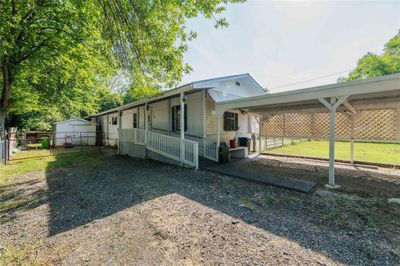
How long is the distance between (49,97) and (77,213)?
15628mm

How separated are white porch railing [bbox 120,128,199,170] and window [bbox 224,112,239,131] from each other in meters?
2.64

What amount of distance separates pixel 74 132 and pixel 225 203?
1787 cm

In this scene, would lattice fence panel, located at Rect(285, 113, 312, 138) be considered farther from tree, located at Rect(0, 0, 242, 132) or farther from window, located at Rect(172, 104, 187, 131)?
tree, located at Rect(0, 0, 242, 132)

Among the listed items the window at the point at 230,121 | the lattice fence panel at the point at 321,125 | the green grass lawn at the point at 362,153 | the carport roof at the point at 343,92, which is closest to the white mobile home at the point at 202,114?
the window at the point at 230,121

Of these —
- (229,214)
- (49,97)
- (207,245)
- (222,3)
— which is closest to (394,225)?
(229,214)

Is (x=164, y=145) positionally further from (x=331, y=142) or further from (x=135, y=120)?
(x=331, y=142)

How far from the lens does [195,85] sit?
704cm

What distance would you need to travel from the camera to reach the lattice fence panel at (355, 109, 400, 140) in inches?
265

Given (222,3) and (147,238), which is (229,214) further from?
(222,3)

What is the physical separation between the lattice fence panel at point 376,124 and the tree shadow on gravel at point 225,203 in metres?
5.03

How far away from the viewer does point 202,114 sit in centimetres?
836

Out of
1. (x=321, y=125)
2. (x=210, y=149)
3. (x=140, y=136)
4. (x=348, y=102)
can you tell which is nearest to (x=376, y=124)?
(x=348, y=102)

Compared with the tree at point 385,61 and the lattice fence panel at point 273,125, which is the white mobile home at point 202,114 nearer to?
the lattice fence panel at point 273,125

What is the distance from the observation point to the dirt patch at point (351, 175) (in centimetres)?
486
